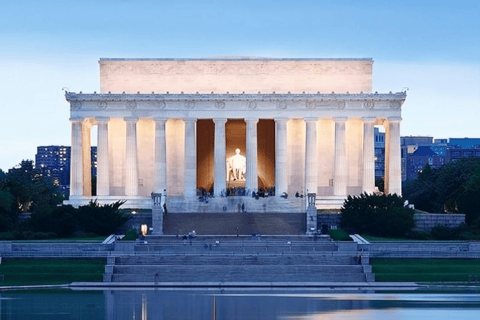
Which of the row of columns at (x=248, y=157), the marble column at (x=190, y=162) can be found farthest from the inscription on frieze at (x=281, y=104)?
the marble column at (x=190, y=162)

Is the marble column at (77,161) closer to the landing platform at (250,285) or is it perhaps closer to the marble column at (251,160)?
the marble column at (251,160)

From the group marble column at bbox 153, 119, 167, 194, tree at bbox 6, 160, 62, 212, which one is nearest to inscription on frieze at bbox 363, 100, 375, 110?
marble column at bbox 153, 119, 167, 194

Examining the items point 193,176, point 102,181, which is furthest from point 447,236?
point 102,181

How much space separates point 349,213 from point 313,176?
51.1 feet

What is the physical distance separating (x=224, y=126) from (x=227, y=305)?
52.7 metres

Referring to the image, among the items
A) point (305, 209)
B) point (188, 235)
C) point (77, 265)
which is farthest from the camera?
point (305, 209)

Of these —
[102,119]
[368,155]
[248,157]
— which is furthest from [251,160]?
[102,119]

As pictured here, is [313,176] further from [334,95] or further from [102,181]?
[102,181]

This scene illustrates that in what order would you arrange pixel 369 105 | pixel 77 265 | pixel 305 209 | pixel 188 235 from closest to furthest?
1. pixel 77 265
2. pixel 188 235
3. pixel 305 209
4. pixel 369 105

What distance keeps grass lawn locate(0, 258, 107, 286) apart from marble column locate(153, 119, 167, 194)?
106ft

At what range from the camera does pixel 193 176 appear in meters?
115

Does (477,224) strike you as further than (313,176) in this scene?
No

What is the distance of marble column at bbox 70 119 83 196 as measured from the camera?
114625mm

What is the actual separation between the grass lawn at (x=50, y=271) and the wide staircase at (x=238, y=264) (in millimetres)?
1027
